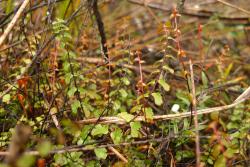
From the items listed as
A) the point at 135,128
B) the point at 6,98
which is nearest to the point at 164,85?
the point at 135,128

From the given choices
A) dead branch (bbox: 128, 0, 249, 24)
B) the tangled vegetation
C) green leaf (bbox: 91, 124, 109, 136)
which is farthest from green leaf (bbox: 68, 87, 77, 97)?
dead branch (bbox: 128, 0, 249, 24)

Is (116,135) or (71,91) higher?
(71,91)

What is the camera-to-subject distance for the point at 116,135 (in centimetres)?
147

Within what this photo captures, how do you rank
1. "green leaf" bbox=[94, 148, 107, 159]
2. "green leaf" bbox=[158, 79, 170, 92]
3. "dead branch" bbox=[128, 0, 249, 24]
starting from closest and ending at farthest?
"green leaf" bbox=[94, 148, 107, 159], "green leaf" bbox=[158, 79, 170, 92], "dead branch" bbox=[128, 0, 249, 24]

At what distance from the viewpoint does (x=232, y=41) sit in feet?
10.9

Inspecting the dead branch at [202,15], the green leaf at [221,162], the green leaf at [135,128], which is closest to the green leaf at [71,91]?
the green leaf at [135,128]

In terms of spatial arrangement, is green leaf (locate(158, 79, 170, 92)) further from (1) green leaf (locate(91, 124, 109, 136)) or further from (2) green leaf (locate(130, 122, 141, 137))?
(1) green leaf (locate(91, 124, 109, 136))

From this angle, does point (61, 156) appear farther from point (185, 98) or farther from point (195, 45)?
point (195, 45)

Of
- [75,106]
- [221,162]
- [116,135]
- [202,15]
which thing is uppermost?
[202,15]

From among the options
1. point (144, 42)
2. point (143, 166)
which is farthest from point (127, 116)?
point (144, 42)

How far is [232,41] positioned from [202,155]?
6.33 ft

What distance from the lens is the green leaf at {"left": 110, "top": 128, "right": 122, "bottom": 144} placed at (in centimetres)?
146

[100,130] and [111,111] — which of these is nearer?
[100,130]

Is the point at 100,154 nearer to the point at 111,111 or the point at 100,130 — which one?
the point at 100,130
